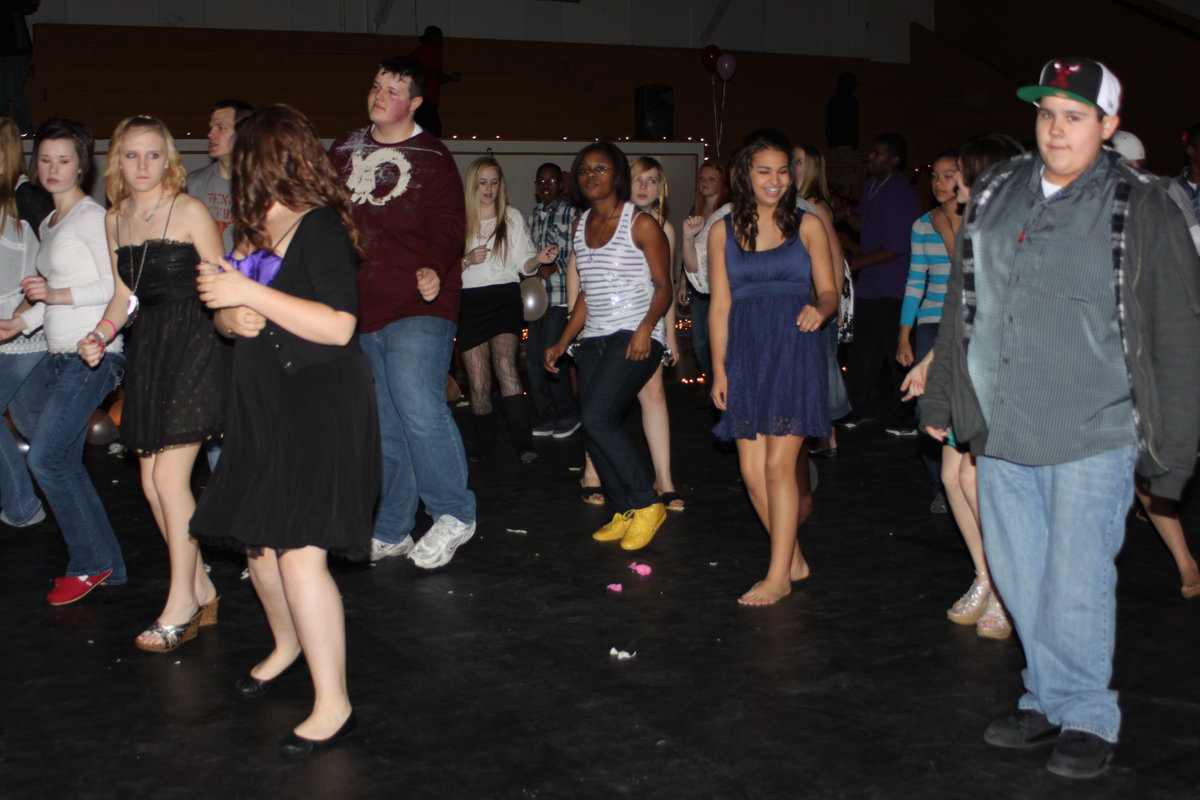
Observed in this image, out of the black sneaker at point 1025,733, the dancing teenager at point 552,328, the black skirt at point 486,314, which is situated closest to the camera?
the black sneaker at point 1025,733

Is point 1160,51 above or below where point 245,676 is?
above

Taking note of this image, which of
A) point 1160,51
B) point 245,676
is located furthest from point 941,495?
point 1160,51

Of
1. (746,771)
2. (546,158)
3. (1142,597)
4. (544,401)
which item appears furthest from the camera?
(546,158)

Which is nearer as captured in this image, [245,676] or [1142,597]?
[245,676]

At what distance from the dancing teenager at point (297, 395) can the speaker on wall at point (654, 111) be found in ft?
37.6

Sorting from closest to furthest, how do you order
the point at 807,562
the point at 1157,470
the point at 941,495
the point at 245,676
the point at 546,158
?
the point at 1157,470, the point at 245,676, the point at 807,562, the point at 941,495, the point at 546,158

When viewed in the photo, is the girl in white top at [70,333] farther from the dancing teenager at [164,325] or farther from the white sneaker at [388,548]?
the white sneaker at [388,548]

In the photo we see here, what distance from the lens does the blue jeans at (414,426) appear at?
445 cm

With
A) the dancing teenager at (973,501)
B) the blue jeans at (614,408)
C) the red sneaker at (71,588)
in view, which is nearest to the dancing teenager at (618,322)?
the blue jeans at (614,408)

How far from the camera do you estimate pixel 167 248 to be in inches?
141

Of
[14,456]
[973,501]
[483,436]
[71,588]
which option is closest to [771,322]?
[973,501]

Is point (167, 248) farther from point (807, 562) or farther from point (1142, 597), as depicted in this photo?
point (1142, 597)

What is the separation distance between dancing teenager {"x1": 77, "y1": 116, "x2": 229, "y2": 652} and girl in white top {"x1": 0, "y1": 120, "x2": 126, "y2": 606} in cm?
46

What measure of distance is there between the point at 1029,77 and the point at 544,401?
495 inches
